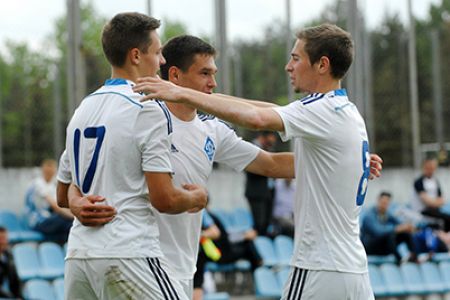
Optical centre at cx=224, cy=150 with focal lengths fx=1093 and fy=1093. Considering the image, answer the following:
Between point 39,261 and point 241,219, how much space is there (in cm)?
434

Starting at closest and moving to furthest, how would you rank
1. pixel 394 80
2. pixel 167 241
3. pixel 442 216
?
pixel 167 241 < pixel 442 216 < pixel 394 80

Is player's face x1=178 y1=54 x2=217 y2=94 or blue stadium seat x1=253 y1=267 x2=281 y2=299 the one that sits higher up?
player's face x1=178 y1=54 x2=217 y2=94

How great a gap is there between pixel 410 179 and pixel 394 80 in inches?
66.7

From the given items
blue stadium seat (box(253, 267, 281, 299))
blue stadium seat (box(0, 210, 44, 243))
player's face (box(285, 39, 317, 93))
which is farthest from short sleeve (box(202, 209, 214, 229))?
player's face (box(285, 39, 317, 93))

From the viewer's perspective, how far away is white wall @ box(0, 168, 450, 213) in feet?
50.6

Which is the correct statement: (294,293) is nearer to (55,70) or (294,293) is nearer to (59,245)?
(59,245)

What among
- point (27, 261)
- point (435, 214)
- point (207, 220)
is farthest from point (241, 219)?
point (27, 261)

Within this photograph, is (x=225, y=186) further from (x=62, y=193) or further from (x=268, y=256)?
(x=62, y=193)

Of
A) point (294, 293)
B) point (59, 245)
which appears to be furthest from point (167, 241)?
point (59, 245)

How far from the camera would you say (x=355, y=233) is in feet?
17.5

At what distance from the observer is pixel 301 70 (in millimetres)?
5355

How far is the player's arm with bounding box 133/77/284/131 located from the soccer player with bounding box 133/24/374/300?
0.17 m

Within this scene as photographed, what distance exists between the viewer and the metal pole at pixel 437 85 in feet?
60.4

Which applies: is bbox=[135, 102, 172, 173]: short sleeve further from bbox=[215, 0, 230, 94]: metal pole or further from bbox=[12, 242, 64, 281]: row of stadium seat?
bbox=[215, 0, 230, 94]: metal pole
